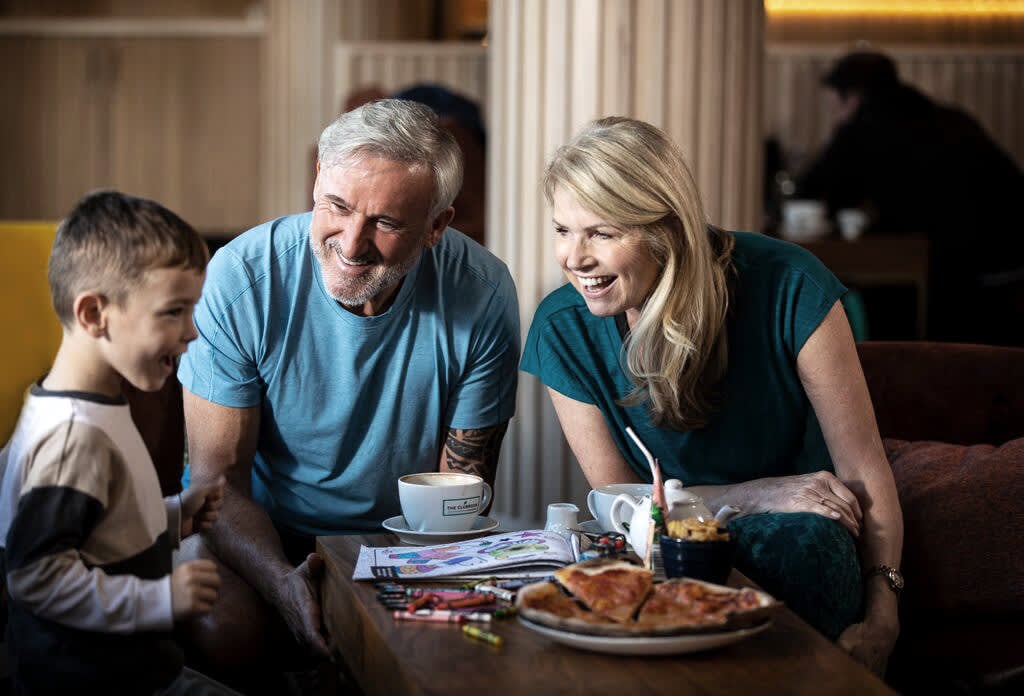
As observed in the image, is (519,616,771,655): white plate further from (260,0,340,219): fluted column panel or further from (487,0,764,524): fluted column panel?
(260,0,340,219): fluted column panel

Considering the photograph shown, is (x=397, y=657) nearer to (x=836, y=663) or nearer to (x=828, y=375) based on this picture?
(x=836, y=663)

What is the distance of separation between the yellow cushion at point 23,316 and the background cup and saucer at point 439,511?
3.07 ft

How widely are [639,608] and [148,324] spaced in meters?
0.58

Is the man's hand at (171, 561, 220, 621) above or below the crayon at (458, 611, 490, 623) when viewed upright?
above

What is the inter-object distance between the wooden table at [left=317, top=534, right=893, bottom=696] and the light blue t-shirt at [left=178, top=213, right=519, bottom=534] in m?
0.63

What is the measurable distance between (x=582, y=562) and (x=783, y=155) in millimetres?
4739

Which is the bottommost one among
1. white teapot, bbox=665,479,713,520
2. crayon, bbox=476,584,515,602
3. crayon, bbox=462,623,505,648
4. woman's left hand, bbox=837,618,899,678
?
woman's left hand, bbox=837,618,899,678

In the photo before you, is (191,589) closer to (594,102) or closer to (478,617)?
(478,617)

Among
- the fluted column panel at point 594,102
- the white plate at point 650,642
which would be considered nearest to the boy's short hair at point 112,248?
the white plate at point 650,642

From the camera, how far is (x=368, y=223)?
Answer: 182 cm

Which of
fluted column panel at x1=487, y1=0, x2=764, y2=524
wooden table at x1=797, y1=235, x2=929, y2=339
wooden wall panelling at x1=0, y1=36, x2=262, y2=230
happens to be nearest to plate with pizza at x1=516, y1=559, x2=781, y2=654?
fluted column panel at x1=487, y1=0, x2=764, y2=524

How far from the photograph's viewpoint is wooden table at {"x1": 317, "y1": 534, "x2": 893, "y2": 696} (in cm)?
117

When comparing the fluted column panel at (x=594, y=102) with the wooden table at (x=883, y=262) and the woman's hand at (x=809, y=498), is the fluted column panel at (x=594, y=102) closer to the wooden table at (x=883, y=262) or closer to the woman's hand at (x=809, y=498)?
the woman's hand at (x=809, y=498)

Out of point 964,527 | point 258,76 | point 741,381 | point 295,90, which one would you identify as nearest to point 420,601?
point 741,381
